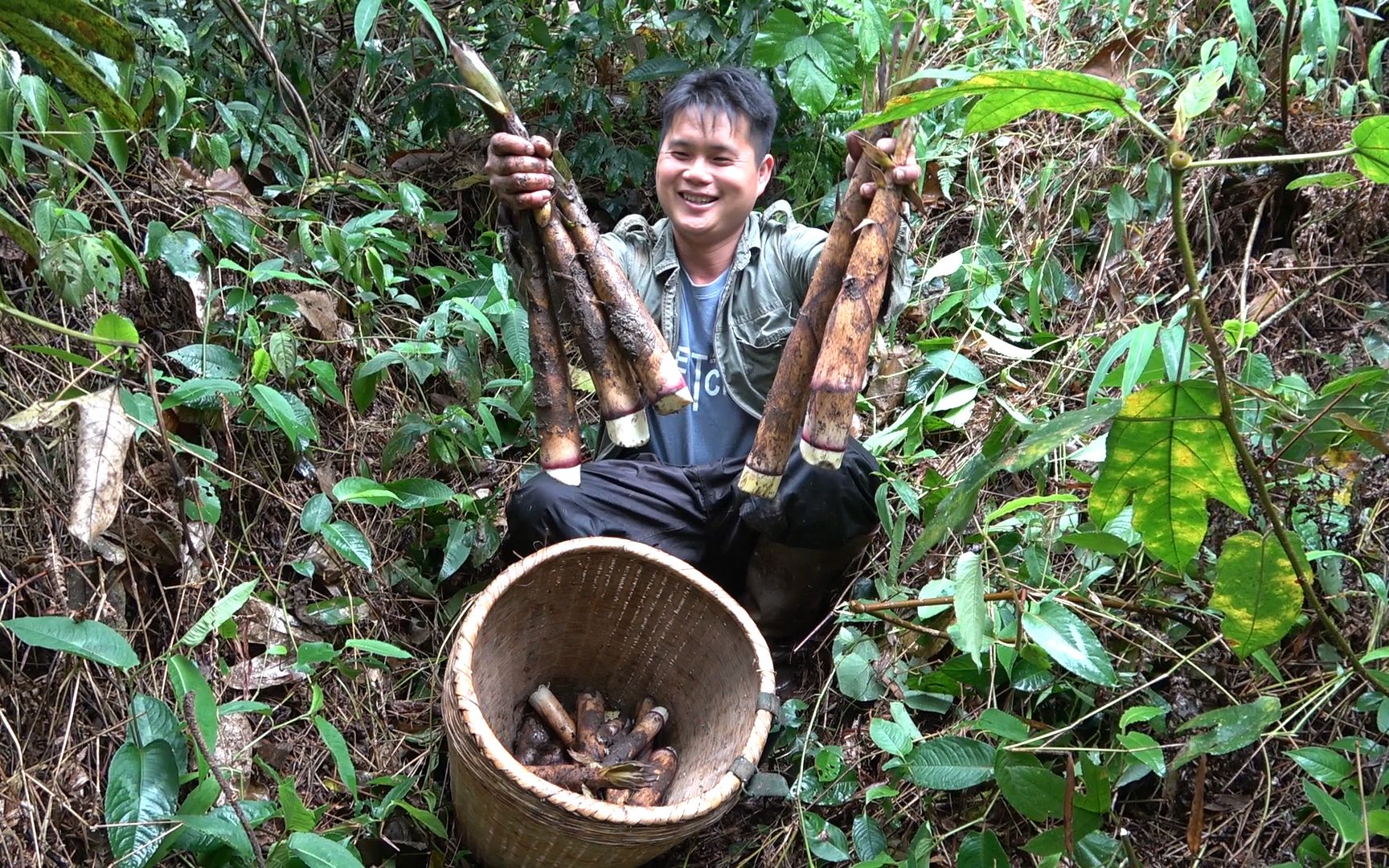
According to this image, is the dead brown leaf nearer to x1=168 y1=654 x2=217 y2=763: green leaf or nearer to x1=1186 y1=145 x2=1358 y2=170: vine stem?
x1=1186 y1=145 x2=1358 y2=170: vine stem

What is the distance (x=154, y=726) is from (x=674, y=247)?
58.5 inches

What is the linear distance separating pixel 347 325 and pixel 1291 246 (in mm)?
2295

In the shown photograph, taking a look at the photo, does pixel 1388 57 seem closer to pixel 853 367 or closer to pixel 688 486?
pixel 853 367

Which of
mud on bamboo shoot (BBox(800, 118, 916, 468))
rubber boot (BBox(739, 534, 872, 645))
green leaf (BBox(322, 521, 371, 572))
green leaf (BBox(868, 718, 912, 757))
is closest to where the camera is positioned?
Answer: green leaf (BBox(868, 718, 912, 757))

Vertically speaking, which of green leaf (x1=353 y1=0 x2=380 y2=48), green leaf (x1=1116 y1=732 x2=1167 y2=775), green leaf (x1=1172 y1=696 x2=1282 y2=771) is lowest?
green leaf (x1=1116 y1=732 x2=1167 y2=775)

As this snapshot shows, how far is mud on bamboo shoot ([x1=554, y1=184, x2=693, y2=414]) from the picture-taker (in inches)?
82.4

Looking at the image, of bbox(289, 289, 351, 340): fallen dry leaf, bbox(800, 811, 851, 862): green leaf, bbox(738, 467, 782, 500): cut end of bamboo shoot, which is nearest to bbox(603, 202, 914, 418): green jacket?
bbox(738, 467, 782, 500): cut end of bamboo shoot

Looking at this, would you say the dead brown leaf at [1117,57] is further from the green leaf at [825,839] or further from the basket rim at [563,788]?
the green leaf at [825,839]

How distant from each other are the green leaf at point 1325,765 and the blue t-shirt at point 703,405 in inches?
50.7

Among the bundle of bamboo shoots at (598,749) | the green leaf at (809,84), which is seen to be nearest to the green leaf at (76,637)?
the bundle of bamboo shoots at (598,749)

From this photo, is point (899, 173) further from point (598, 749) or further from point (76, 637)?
point (76, 637)

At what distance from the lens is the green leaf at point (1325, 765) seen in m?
1.58

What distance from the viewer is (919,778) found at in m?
1.75

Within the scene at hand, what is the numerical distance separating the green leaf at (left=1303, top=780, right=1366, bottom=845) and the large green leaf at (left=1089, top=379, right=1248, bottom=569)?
501 mm
